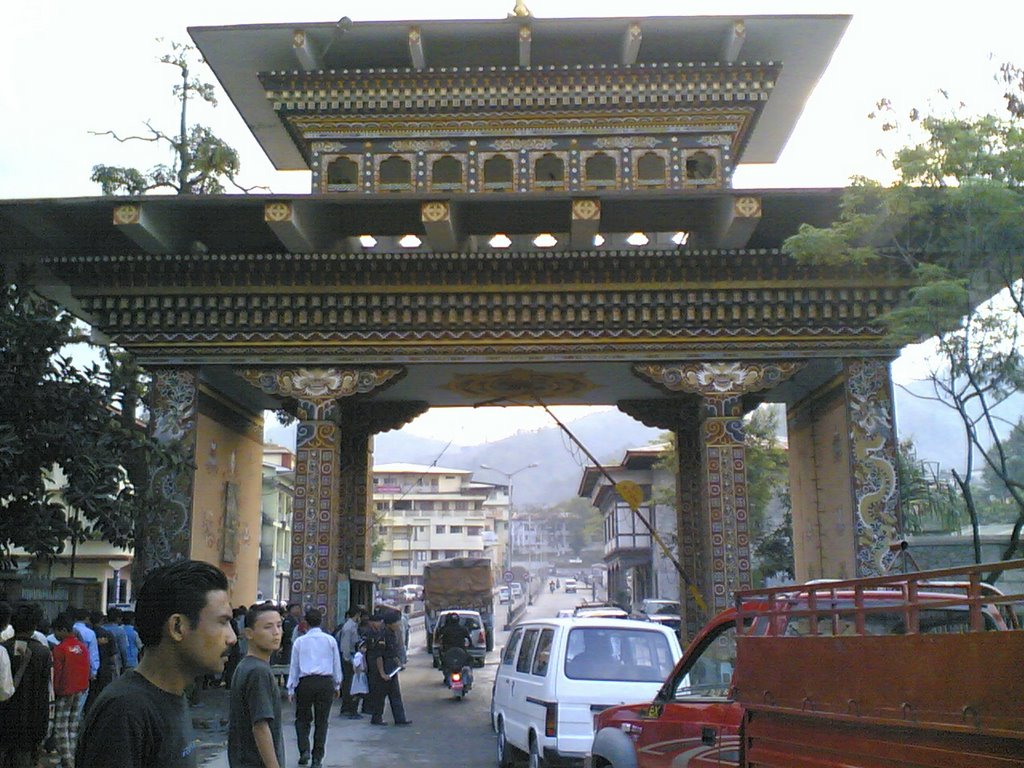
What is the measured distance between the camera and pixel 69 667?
10.9 meters

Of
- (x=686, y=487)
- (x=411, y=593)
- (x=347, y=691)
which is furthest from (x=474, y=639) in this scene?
(x=411, y=593)

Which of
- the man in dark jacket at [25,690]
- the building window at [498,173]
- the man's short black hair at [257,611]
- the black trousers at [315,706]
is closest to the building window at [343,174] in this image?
the building window at [498,173]

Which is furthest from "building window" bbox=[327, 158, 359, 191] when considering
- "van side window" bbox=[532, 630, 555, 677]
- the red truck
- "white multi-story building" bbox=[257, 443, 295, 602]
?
"white multi-story building" bbox=[257, 443, 295, 602]

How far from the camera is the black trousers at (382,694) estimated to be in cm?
1584

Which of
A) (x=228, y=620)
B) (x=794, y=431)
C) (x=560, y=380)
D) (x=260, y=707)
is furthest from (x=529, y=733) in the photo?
(x=794, y=431)

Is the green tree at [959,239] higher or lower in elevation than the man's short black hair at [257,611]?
higher

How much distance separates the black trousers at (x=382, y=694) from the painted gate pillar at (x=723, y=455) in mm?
4989

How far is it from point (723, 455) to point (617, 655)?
21.2 ft

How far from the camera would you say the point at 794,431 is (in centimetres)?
1983

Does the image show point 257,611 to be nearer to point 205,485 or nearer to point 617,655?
point 617,655

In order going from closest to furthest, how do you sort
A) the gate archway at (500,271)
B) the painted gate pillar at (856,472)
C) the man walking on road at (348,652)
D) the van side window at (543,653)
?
the van side window at (543,653) < the painted gate pillar at (856,472) < the gate archway at (500,271) < the man walking on road at (348,652)

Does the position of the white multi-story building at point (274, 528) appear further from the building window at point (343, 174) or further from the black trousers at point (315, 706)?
the black trousers at point (315, 706)

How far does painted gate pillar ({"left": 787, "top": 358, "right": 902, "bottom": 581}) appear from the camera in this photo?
1548 centimetres

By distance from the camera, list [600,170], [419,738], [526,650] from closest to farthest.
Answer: [526,650] < [419,738] < [600,170]
